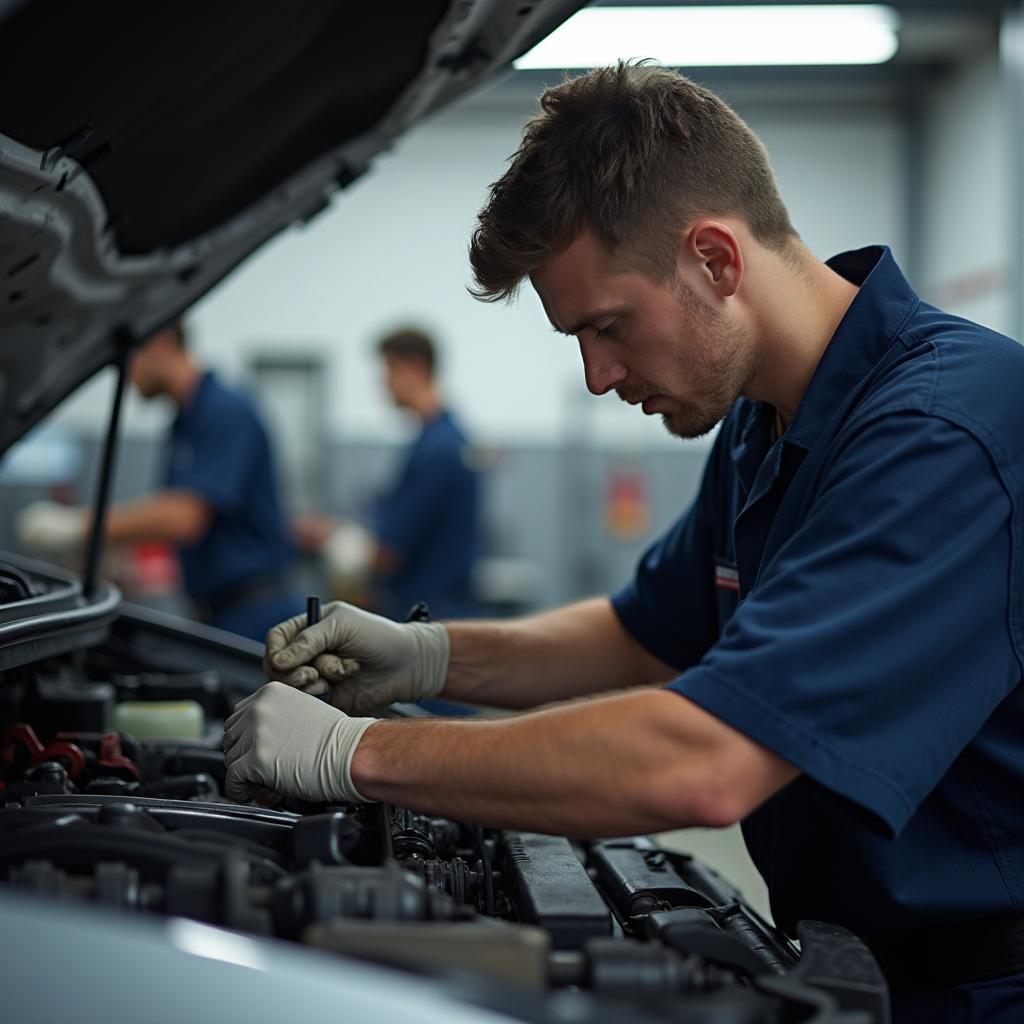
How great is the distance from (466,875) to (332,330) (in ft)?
21.8

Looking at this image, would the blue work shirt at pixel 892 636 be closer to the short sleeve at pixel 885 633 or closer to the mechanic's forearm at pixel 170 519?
the short sleeve at pixel 885 633

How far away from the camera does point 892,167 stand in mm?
7301

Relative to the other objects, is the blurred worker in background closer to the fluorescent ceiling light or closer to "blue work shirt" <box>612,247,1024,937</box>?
the fluorescent ceiling light

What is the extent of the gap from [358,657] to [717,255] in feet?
2.02

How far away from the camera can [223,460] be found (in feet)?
11.6

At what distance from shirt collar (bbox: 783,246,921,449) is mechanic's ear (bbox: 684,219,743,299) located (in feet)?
0.38

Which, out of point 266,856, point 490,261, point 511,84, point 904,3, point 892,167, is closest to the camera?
point 266,856

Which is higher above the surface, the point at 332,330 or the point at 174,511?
the point at 332,330

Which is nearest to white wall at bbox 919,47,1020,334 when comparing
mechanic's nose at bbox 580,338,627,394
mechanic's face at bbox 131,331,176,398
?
mechanic's face at bbox 131,331,176,398

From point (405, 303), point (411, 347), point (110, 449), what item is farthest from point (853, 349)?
point (405, 303)

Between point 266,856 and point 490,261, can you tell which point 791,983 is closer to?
point 266,856

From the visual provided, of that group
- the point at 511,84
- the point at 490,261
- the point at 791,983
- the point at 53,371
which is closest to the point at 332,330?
the point at 511,84

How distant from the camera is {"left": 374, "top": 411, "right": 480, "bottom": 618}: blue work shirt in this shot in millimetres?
4047

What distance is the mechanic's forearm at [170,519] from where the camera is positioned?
11.3 feet
